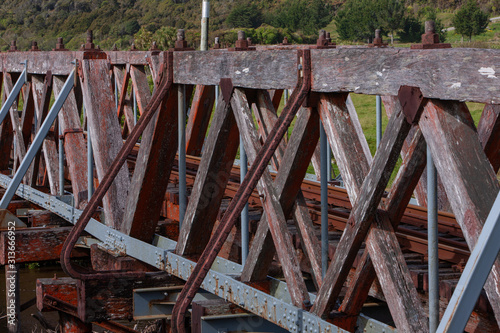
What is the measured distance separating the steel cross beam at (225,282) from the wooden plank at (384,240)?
0.39 m

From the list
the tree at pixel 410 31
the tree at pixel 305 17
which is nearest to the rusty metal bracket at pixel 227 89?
the tree at pixel 410 31

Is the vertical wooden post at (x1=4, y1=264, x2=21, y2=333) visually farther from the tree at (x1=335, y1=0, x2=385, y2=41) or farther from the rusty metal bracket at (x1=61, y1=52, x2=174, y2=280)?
the tree at (x1=335, y1=0, x2=385, y2=41)

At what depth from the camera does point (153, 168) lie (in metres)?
6.41

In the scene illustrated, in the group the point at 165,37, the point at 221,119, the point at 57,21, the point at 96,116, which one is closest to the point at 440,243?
the point at 221,119

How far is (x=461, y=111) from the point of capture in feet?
A: 11.7

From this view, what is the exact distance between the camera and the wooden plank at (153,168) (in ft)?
20.8

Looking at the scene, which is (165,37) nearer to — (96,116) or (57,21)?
(96,116)

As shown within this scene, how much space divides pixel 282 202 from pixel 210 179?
0.94 meters

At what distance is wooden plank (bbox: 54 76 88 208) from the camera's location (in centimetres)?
815

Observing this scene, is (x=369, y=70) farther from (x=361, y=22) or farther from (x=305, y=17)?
(x=305, y=17)

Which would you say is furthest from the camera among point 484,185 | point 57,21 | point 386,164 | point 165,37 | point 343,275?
point 57,21

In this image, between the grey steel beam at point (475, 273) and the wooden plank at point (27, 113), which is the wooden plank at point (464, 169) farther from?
the wooden plank at point (27, 113)

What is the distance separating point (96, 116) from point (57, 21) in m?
81.3

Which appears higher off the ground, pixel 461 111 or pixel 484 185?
pixel 461 111
